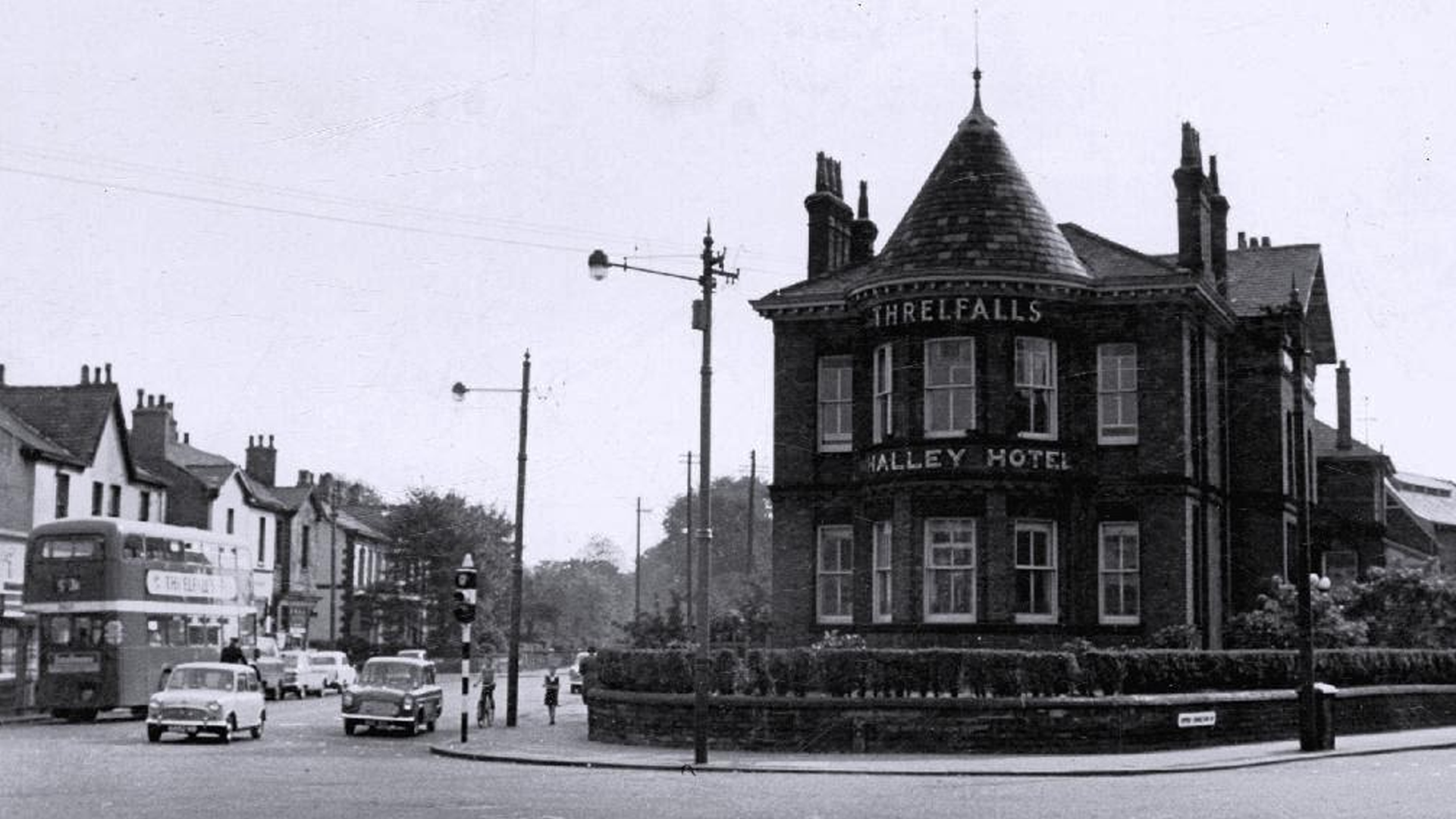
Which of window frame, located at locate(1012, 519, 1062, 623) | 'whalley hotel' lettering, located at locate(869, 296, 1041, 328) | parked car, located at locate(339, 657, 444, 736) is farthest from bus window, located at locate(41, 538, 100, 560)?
window frame, located at locate(1012, 519, 1062, 623)

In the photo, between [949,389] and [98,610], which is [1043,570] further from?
Answer: [98,610]

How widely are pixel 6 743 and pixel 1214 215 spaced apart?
→ 2913 centimetres

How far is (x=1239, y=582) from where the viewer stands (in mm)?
41031

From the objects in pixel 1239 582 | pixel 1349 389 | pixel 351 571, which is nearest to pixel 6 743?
pixel 1239 582

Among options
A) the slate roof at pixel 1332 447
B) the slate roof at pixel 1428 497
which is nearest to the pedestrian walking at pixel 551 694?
the slate roof at pixel 1332 447

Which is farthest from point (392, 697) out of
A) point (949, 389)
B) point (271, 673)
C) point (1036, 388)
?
point (271, 673)

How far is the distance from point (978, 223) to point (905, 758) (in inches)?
508

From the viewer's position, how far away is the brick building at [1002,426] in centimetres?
3434

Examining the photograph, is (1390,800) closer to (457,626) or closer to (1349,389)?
(1349,389)

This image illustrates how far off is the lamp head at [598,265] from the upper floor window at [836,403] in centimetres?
1338

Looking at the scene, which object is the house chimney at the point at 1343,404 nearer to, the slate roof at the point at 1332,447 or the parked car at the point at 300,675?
the slate roof at the point at 1332,447

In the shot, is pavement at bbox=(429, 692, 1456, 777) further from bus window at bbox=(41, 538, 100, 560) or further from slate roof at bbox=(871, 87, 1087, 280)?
slate roof at bbox=(871, 87, 1087, 280)

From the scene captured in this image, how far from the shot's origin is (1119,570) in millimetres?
36062

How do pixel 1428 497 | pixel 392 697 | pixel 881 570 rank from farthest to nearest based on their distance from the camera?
pixel 1428 497
pixel 881 570
pixel 392 697
